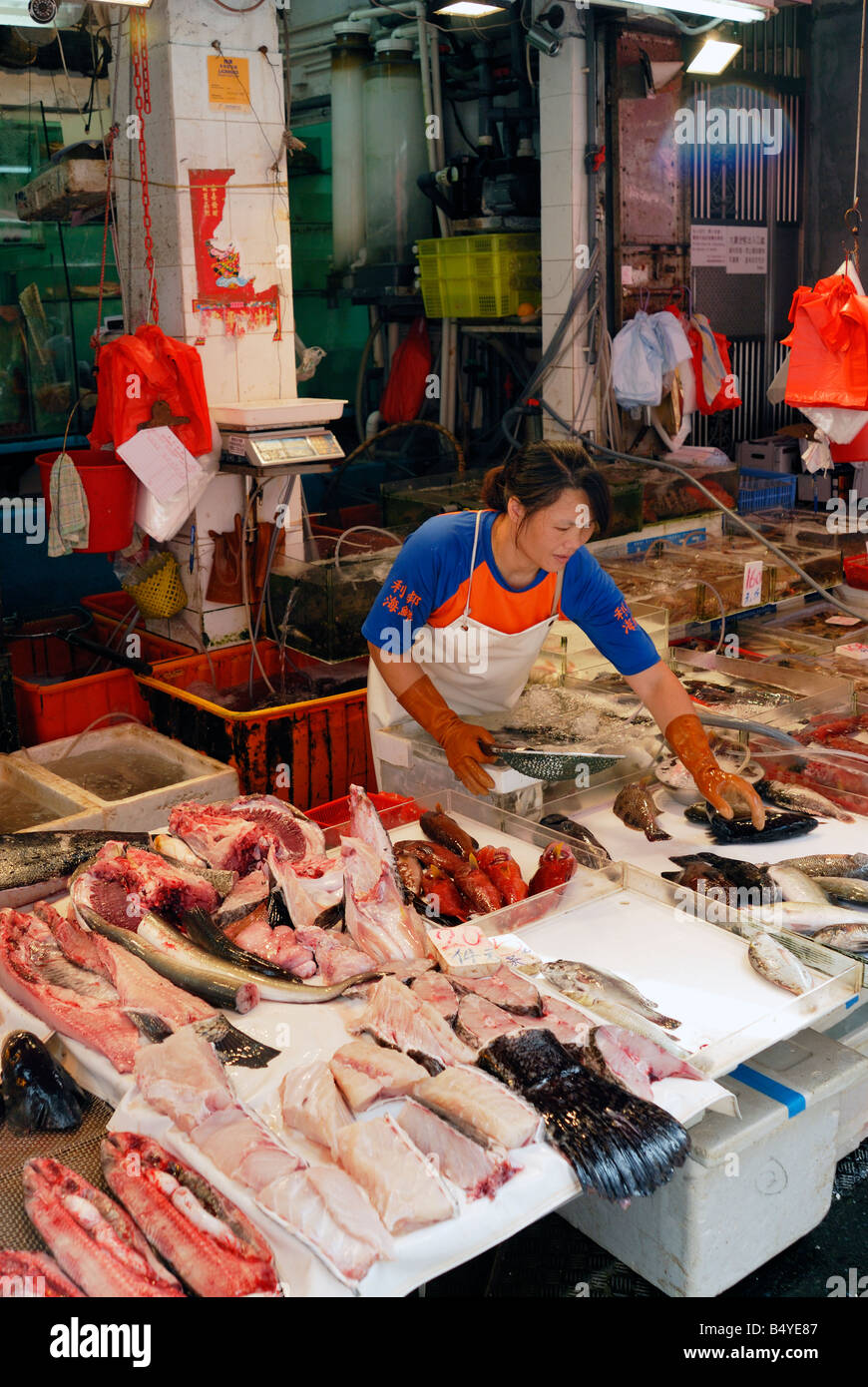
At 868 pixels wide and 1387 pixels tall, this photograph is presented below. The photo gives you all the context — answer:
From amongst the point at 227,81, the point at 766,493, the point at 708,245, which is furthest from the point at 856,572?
the point at 227,81

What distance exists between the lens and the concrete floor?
2797 mm

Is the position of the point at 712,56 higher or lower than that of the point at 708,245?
higher

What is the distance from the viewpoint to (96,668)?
6355mm

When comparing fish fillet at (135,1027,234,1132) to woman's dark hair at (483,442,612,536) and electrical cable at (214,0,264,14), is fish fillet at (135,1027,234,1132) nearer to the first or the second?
woman's dark hair at (483,442,612,536)

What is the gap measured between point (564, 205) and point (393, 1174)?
603 centimetres

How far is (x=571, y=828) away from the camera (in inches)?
140

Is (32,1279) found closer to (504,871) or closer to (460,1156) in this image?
(460,1156)

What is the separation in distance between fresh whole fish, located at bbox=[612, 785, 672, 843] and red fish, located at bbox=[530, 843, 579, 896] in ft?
1.72

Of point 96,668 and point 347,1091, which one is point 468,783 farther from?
point 96,668

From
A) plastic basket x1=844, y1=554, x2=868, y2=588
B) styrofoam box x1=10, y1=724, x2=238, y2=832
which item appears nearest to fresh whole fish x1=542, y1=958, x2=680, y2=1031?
styrofoam box x1=10, y1=724, x2=238, y2=832

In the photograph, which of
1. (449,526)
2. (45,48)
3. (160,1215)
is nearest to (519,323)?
(45,48)

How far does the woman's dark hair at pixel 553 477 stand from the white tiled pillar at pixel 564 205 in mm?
3502

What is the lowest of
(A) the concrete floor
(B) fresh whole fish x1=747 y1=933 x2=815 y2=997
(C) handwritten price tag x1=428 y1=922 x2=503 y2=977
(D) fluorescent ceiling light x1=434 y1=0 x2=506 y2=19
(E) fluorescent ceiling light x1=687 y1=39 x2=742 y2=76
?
(A) the concrete floor

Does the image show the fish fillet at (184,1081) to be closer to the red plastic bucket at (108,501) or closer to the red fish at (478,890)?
the red fish at (478,890)
